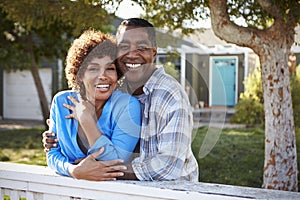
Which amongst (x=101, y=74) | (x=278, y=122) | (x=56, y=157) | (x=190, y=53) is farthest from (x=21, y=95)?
(x=101, y=74)

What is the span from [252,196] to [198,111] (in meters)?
1.02

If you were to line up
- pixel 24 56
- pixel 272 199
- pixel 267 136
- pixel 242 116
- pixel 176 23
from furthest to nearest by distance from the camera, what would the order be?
1. pixel 242 116
2. pixel 24 56
3. pixel 176 23
4. pixel 267 136
5. pixel 272 199

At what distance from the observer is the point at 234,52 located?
13094 mm

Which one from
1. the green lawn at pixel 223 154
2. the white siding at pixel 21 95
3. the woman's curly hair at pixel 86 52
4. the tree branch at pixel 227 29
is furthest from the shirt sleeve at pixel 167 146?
the white siding at pixel 21 95

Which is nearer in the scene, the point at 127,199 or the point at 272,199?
the point at 272,199

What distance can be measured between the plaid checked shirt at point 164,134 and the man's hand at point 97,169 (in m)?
0.08

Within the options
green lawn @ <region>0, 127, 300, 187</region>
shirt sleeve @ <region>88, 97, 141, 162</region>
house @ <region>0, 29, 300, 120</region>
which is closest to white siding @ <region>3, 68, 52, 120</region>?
house @ <region>0, 29, 300, 120</region>

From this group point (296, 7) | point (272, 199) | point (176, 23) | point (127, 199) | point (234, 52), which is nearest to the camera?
point (272, 199)

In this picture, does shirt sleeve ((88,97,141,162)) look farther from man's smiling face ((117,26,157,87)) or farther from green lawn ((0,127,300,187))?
green lawn ((0,127,300,187))

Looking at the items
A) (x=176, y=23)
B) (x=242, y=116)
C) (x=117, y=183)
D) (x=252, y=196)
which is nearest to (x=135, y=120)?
(x=117, y=183)

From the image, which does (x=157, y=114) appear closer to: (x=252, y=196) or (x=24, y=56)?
(x=252, y=196)

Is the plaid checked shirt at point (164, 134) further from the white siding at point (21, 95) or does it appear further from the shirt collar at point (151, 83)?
the white siding at point (21, 95)

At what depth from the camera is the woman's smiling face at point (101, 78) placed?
2227 millimetres

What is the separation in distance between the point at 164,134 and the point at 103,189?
1.16ft
